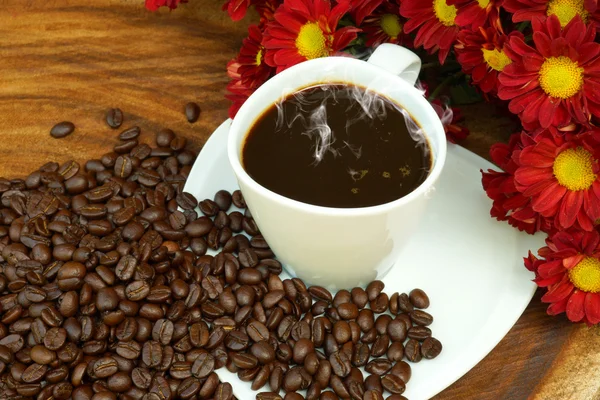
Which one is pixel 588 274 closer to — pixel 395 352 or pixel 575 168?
pixel 575 168

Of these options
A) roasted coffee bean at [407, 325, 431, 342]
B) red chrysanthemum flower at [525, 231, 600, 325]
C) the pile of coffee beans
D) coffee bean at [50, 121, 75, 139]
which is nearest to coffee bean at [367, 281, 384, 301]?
the pile of coffee beans

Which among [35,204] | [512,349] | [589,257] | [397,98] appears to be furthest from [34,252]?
[589,257]

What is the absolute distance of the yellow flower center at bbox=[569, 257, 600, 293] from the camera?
1.62m

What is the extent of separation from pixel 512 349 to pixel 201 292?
68cm

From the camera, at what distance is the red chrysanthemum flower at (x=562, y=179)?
1557mm

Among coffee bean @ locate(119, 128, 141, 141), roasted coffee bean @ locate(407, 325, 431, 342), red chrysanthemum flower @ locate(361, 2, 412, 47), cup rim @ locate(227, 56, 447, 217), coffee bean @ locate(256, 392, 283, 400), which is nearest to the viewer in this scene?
cup rim @ locate(227, 56, 447, 217)

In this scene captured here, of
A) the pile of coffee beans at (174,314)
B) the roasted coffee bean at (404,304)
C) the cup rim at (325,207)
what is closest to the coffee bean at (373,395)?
the pile of coffee beans at (174,314)

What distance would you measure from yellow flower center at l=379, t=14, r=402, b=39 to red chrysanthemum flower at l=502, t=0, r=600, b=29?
34cm

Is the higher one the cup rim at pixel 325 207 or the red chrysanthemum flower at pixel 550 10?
the red chrysanthemum flower at pixel 550 10

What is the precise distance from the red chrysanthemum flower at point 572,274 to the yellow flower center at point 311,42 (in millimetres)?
634

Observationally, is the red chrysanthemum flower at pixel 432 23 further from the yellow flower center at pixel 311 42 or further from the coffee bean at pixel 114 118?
the coffee bean at pixel 114 118

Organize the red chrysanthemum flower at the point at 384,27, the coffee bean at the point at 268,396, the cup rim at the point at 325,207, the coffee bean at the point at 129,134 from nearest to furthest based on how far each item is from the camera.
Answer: the cup rim at the point at 325,207, the coffee bean at the point at 268,396, the red chrysanthemum flower at the point at 384,27, the coffee bean at the point at 129,134

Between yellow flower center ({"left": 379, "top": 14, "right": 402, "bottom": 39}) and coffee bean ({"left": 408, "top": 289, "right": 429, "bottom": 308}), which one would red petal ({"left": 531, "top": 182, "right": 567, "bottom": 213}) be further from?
yellow flower center ({"left": 379, "top": 14, "right": 402, "bottom": 39})

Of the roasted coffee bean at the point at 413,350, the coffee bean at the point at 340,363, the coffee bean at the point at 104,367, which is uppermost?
the roasted coffee bean at the point at 413,350
